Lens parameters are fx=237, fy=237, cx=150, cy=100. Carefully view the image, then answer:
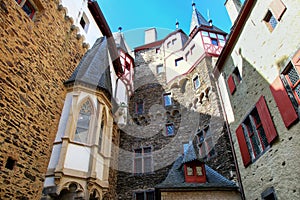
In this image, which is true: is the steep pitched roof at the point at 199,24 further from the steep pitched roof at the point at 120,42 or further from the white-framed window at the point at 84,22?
the white-framed window at the point at 84,22

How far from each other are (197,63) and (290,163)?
10.3m

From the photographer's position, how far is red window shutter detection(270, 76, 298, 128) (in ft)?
20.6

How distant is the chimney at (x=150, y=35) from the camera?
26.3 meters

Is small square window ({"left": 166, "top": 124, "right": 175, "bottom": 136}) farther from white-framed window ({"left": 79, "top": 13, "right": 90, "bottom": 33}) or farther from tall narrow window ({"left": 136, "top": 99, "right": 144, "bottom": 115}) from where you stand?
white-framed window ({"left": 79, "top": 13, "right": 90, "bottom": 33})

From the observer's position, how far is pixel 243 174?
8.68m

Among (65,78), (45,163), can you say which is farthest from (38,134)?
(65,78)

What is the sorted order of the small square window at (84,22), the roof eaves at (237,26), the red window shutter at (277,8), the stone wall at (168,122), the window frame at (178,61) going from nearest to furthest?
the red window shutter at (277,8) → the roof eaves at (237,26) → the stone wall at (168,122) → the small square window at (84,22) → the window frame at (178,61)

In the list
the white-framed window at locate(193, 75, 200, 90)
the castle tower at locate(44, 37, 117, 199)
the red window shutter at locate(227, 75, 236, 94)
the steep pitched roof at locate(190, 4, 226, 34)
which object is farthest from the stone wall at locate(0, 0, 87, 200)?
the steep pitched roof at locate(190, 4, 226, 34)

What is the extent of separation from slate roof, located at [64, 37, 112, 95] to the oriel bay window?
585 cm

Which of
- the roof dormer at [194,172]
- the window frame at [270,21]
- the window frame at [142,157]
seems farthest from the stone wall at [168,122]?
the window frame at [270,21]

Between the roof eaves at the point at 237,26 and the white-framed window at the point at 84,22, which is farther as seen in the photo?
the white-framed window at the point at 84,22

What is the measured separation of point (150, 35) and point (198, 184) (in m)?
20.6

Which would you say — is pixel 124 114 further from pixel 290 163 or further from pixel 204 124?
pixel 290 163

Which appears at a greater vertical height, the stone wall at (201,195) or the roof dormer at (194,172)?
the roof dormer at (194,172)
